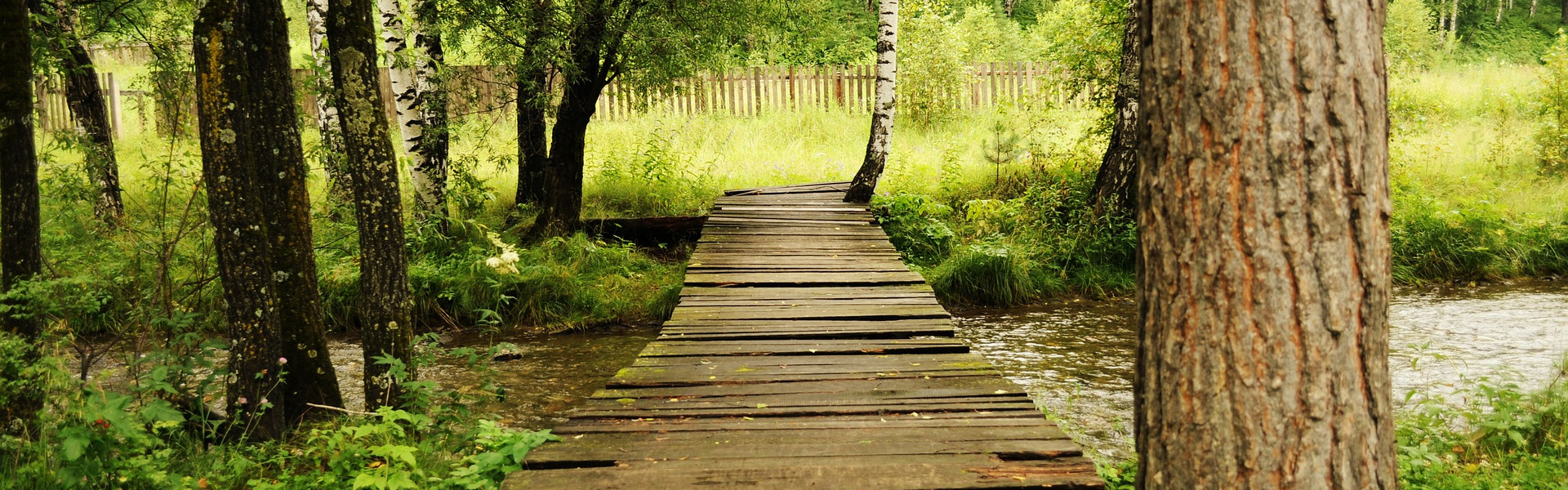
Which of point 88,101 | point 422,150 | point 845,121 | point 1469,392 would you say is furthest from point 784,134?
point 1469,392

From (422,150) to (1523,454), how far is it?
28.0 ft

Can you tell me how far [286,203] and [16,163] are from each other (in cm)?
109

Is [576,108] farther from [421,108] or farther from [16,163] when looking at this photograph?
[16,163]

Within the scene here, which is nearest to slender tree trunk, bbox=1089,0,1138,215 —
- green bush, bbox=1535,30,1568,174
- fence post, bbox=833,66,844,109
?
green bush, bbox=1535,30,1568,174

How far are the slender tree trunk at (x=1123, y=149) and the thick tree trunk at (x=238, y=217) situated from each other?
7.93 metres

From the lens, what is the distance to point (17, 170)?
429cm

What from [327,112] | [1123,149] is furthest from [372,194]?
[1123,149]

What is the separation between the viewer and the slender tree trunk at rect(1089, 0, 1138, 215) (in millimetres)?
9695

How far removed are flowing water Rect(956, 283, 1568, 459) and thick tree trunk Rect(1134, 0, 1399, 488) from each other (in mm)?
3182

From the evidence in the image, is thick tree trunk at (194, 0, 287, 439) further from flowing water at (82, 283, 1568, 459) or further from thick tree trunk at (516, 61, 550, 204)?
thick tree trunk at (516, 61, 550, 204)

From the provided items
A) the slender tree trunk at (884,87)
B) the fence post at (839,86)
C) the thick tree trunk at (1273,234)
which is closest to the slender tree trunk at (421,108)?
the slender tree trunk at (884,87)

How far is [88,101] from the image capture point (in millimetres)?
9625

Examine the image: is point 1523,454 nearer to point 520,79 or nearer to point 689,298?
point 689,298

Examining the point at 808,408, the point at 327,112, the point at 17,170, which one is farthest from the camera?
the point at 327,112
